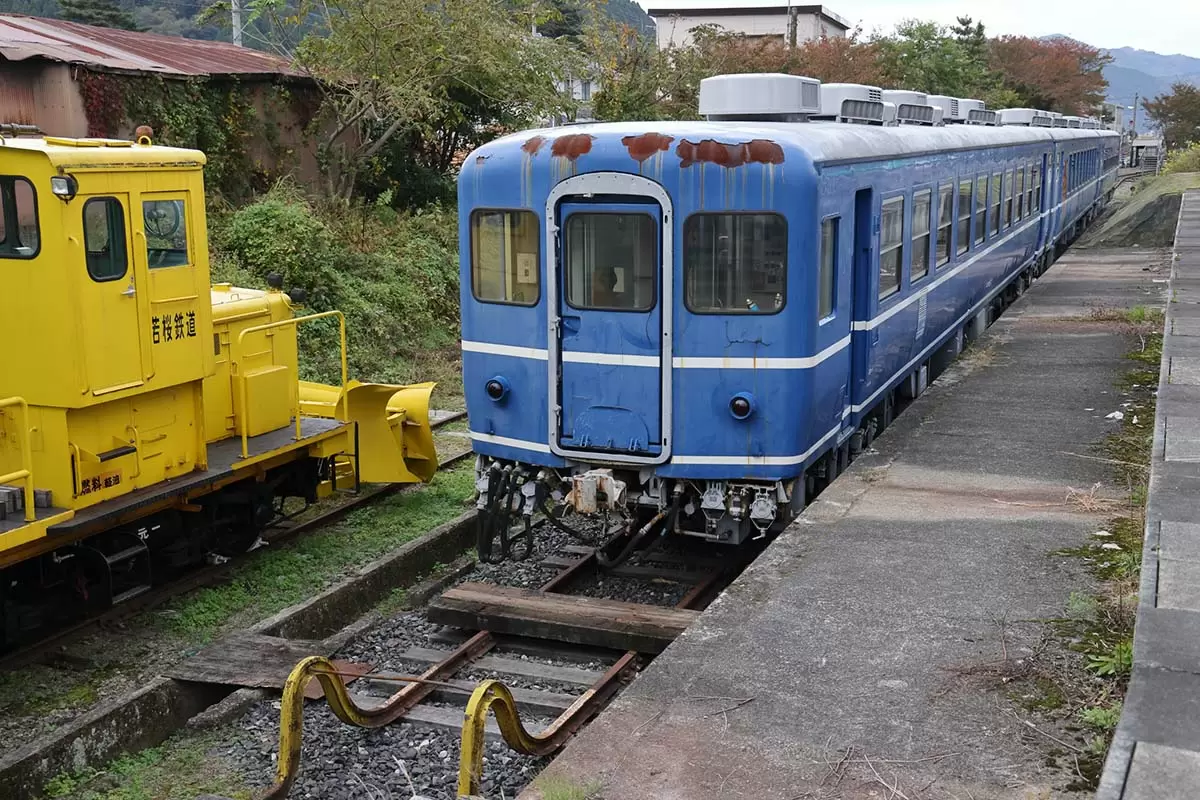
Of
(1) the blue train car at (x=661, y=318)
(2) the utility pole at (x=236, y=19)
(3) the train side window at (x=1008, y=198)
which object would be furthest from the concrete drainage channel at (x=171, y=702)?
(2) the utility pole at (x=236, y=19)

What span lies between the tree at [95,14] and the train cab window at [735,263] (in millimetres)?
34782

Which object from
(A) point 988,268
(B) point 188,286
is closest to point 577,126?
(B) point 188,286

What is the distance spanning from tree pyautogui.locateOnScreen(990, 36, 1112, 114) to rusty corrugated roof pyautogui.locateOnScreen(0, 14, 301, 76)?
152ft

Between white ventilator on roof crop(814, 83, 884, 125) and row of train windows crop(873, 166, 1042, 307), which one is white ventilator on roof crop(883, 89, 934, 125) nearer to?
row of train windows crop(873, 166, 1042, 307)

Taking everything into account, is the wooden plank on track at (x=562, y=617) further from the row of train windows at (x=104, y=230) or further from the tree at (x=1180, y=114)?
the tree at (x=1180, y=114)

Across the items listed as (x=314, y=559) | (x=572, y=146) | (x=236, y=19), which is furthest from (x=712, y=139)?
(x=236, y=19)

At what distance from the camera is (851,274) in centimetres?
902

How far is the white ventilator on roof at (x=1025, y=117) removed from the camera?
22.4 m

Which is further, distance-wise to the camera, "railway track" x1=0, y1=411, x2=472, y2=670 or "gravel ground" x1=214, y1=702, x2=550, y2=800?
"railway track" x1=0, y1=411, x2=472, y2=670

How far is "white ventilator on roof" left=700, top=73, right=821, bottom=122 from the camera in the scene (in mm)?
9477

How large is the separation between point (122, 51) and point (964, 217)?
12.1 m

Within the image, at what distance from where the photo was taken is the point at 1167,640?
17.7 ft

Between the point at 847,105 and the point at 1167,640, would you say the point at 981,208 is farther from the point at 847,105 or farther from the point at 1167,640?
the point at 1167,640

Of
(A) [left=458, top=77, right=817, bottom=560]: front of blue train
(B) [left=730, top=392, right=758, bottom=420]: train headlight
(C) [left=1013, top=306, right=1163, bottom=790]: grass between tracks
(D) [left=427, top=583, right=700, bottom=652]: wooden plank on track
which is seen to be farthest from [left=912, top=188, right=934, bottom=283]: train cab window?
(D) [left=427, top=583, right=700, bottom=652]: wooden plank on track
